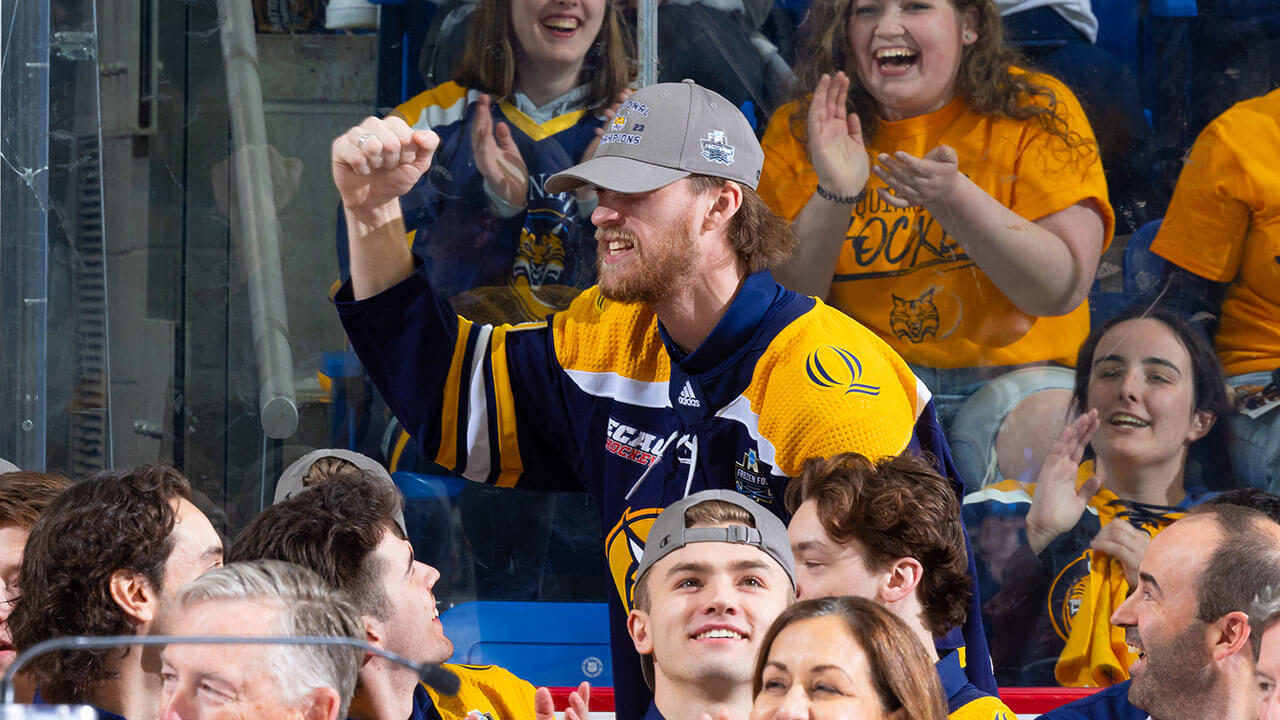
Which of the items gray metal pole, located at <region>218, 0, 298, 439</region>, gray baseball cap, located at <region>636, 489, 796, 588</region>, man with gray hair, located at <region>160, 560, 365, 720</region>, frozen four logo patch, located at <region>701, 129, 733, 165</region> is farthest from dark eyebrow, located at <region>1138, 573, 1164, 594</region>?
gray metal pole, located at <region>218, 0, 298, 439</region>

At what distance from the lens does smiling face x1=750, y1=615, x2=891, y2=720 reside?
61.6 inches

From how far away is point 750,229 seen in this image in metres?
2.42

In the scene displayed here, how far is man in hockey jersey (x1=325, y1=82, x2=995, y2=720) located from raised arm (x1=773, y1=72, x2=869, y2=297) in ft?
2.71

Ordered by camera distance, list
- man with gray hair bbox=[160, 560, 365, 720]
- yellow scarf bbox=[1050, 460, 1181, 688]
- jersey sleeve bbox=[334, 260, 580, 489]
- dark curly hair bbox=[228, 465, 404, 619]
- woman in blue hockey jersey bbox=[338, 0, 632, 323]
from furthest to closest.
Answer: woman in blue hockey jersey bbox=[338, 0, 632, 323] < yellow scarf bbox=[1050, 460, 1181, 688] < jersey sleeve bbox=[334, 260, 580, 489] < dark curly hair bbox=[228, 465, 404, 619] < man with gray hair bbox=[160, 560, 365, 720]

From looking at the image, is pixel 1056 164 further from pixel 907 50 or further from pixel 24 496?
pixel 24 496

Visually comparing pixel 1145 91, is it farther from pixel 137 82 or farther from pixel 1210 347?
pixel 137 82

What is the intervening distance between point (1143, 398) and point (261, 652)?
2562 mm

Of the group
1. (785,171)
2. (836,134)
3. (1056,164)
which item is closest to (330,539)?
(785,171)

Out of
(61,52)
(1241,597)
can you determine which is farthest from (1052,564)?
(61,52)

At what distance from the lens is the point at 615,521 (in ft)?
7.86

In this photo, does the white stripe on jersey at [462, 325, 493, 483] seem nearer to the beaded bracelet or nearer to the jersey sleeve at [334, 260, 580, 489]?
the jersey sleeve at [334, 260, 580, 489]

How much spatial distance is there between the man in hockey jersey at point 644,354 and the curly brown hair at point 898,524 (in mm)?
77

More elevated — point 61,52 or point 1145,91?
point 1145,91

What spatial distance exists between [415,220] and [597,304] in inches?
42.5
